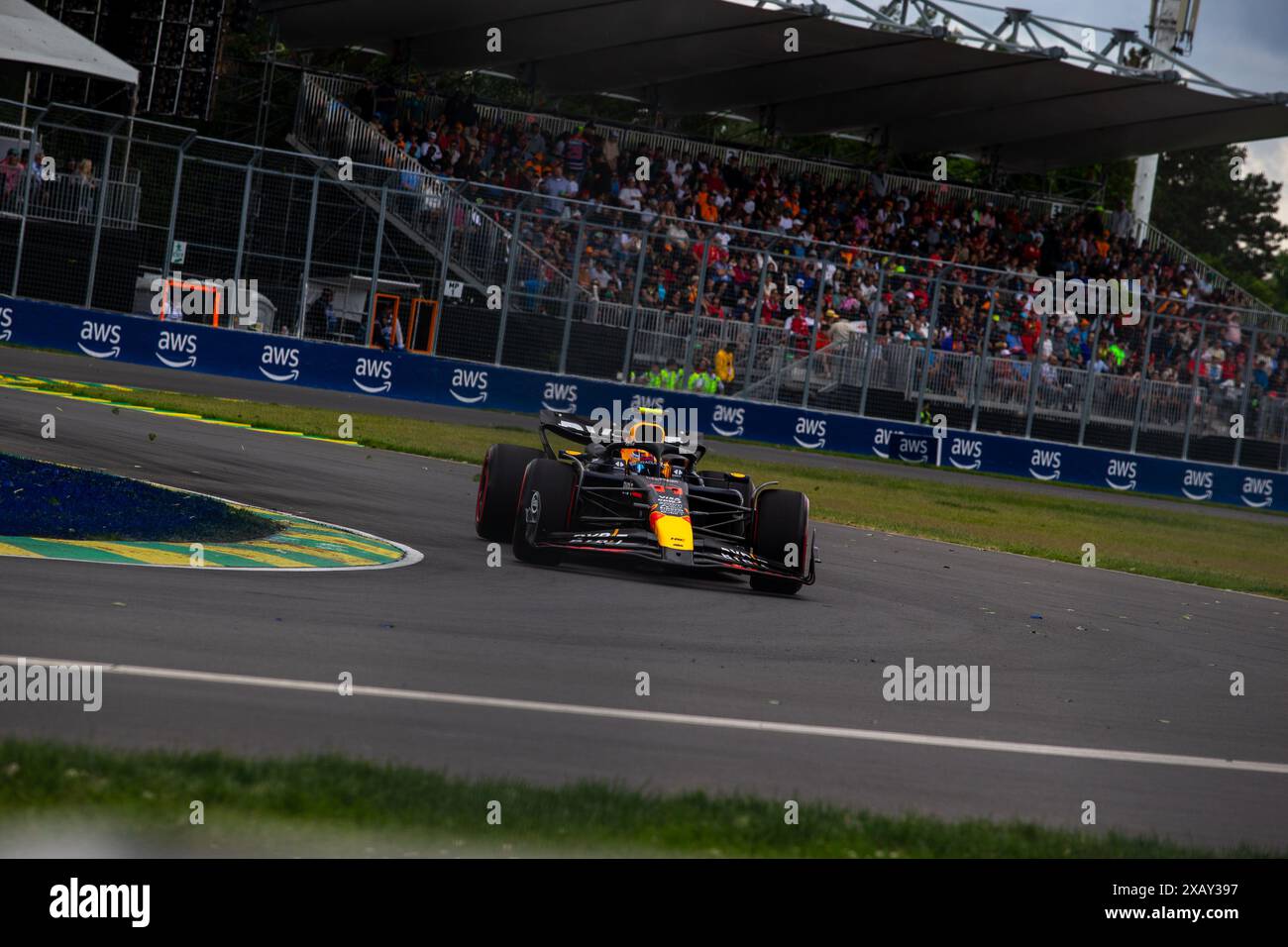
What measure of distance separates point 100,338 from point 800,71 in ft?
57.8

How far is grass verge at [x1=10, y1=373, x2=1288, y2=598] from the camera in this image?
17.1 meters

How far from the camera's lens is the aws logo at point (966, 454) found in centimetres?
2700

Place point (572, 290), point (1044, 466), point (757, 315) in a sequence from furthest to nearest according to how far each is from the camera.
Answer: point (1044, 466) < point (757, 315) < point (572, 290)

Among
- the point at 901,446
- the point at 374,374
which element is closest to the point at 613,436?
the point at 374,374

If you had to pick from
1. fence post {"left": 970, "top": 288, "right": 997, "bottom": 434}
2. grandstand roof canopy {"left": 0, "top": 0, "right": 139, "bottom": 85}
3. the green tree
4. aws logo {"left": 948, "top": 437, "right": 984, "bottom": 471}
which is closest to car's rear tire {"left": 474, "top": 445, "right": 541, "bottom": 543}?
fence post {"left": 970, "top": 288, "right": 997, "bottom": 434}

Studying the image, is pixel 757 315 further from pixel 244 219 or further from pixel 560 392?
pixel 244 219

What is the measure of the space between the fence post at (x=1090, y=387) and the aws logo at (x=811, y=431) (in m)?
4.82

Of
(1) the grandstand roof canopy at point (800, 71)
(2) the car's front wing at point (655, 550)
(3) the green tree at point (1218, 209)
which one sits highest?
(3) the green tree at point (1218, 209)

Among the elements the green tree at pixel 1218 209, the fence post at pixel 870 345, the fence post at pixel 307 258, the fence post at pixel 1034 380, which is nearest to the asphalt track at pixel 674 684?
the fence post at pixel 307 258

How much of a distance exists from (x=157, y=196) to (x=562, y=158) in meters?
11.3

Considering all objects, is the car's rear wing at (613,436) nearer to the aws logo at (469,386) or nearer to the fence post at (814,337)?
the aws logo at (469,386)

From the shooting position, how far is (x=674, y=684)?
7.11 m

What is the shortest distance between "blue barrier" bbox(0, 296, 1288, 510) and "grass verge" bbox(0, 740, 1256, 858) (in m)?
19.2

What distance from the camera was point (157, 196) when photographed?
2338 cm
